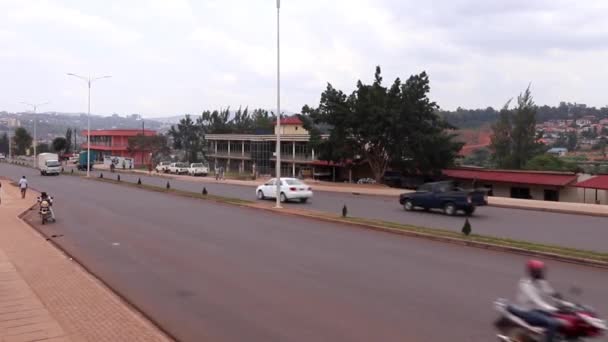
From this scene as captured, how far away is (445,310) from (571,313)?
93.5 inches

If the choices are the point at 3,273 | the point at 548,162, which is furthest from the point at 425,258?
the point at 548,162

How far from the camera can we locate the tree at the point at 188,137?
Result: 110 meters

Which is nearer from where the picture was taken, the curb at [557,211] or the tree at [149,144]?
the curb at [557,211]

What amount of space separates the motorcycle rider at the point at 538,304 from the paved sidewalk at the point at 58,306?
4967 mm

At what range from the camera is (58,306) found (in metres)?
9.23

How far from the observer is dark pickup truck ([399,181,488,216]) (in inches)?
919

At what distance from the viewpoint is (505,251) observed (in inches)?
556

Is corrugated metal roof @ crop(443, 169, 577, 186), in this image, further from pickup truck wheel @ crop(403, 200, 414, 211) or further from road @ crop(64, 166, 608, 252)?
pickup truck wheel @ crop(403, 200, 414, 211)

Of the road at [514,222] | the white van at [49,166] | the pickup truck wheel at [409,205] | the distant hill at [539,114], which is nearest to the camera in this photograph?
the road at [514,222]

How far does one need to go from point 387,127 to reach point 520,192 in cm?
1157

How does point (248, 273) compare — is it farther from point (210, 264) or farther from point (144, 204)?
point (144, 204)

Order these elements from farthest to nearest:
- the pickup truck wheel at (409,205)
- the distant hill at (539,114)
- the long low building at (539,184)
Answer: the distant hill at (539,114) → the long low building at (539,184) → the pickup truck wheel at (409,205)

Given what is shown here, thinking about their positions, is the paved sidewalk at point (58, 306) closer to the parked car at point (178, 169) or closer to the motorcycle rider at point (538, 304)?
the motorcycle rider at point (538, 304)

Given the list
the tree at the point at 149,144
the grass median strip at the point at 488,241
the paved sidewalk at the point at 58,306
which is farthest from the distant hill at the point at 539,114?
the paved sidewalk at the point at 58,306
